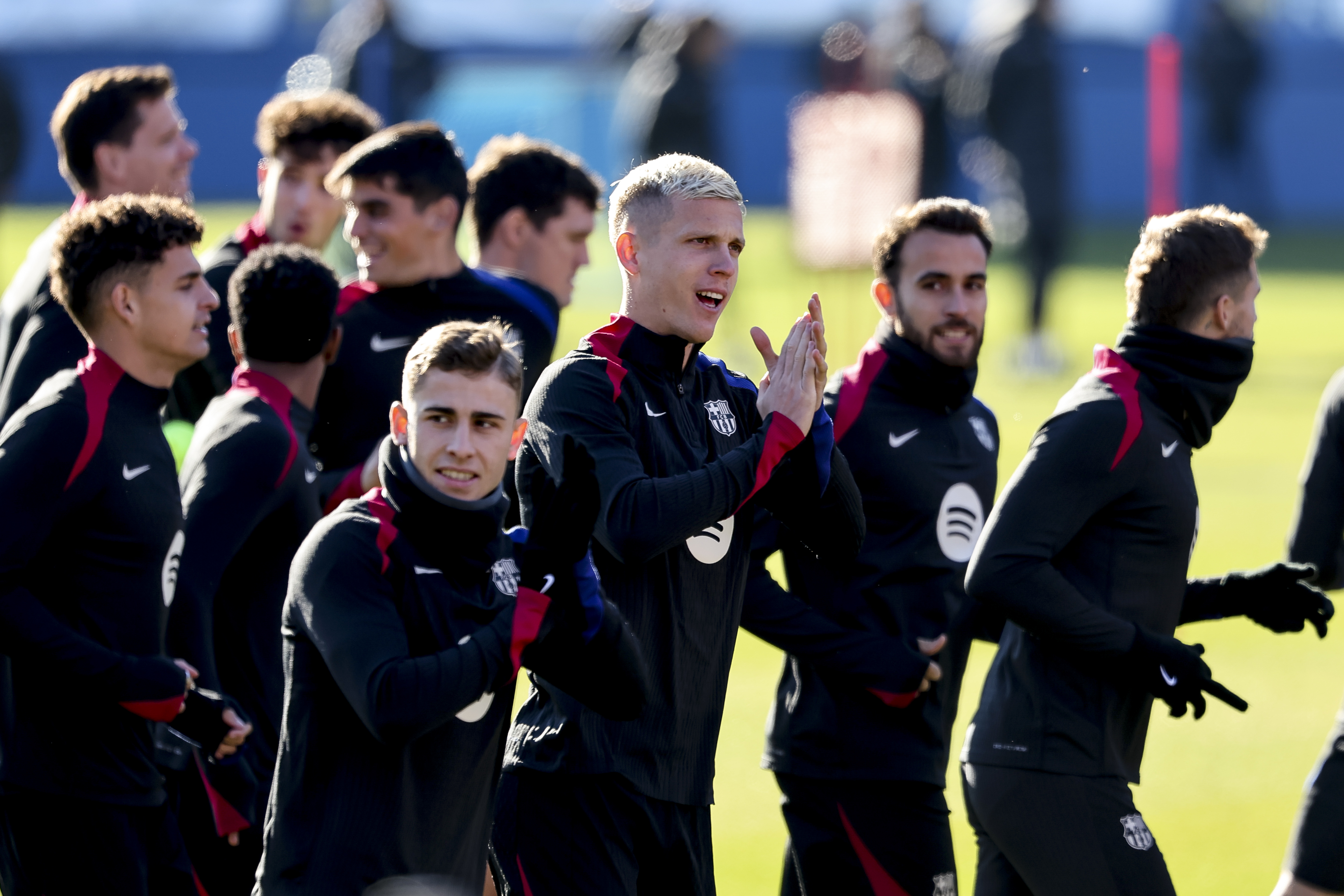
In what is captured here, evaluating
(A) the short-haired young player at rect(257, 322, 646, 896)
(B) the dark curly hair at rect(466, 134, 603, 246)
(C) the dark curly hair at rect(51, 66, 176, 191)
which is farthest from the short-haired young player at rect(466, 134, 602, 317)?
(A) the short-haired young player at rect(257, 322, 646, 896)

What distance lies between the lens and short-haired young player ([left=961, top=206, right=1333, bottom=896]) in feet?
14.3

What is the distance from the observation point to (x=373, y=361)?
5660 millimetres

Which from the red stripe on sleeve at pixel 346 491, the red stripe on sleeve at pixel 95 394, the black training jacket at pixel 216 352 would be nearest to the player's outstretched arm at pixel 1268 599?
the red stripe on sleeve at pixel 346 491

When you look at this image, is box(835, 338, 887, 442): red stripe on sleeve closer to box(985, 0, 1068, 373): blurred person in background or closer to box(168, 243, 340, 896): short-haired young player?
box(168, 243, 340, 896): short-haired young player

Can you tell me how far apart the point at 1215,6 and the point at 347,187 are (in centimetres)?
2559

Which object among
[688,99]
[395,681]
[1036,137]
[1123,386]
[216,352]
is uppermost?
[688,99]

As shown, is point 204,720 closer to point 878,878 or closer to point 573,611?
point 573,611

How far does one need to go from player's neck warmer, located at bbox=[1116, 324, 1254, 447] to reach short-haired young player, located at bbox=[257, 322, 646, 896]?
1.64 m

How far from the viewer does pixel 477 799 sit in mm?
3889

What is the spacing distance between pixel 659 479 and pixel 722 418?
1.44 ft

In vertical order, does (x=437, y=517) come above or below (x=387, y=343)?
below

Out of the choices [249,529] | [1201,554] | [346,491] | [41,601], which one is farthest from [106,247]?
[1201,554]

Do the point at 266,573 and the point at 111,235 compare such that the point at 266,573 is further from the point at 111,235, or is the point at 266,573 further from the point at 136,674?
the point at 111,235

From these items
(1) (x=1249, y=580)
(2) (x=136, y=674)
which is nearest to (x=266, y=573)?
(2) (x=136, y=674)
